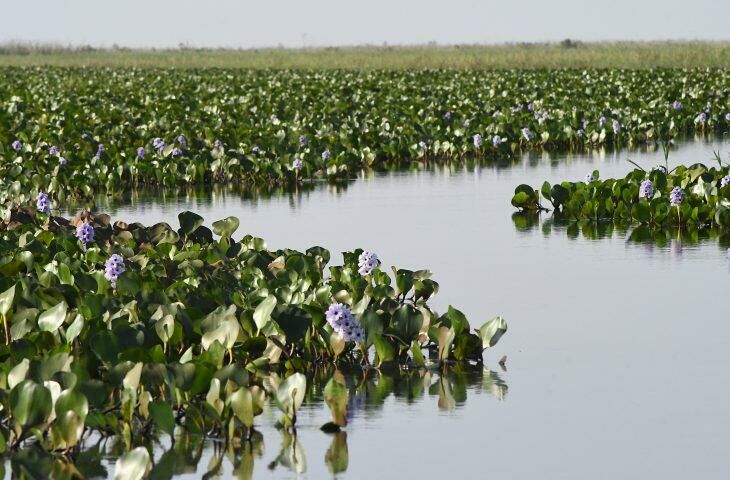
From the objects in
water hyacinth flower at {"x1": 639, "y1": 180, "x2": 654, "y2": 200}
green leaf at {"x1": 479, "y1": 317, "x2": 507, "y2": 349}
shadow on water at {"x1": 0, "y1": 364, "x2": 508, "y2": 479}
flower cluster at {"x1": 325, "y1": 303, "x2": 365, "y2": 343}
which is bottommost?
shadow on water at {"x1": 0, "y1": 364, "x2": 508, "y2": 479}

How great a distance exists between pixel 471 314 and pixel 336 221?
5.14m

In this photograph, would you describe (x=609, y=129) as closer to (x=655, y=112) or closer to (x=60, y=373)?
(x=655, y=112)

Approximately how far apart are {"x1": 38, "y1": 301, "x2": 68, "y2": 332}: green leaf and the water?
1.28 metres

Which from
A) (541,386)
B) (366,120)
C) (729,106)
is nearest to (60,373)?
(541,386)

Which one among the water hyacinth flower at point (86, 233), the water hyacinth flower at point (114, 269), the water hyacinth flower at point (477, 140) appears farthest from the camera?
the water hyacinth flower at point (477, 140)

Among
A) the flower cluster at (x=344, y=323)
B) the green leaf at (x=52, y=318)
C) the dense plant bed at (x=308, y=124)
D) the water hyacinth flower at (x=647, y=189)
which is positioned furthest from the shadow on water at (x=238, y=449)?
the dense plant bed at (x=308, y=124)

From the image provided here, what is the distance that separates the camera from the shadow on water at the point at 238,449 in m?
5.77

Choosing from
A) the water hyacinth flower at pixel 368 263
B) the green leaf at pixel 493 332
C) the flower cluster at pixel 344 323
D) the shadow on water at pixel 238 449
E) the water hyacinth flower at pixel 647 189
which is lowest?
the shadow on water at pixel 238 449

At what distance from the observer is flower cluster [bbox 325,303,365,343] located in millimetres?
7430

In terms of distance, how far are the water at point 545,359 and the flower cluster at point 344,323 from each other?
400 mm

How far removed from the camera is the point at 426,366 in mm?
7668

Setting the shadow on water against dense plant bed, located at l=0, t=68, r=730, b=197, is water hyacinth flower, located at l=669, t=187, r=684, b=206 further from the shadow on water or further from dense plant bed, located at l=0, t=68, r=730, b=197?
dense plant bed, located at l=0, t=68, r=730, b=197

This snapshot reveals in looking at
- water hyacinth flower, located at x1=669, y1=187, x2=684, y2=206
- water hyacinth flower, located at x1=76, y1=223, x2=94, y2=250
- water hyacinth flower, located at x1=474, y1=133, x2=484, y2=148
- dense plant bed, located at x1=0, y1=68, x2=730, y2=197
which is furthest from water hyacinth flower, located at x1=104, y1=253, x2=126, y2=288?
water hyacinth flower, located at x1=474, y1=133, x2=484, y2=148

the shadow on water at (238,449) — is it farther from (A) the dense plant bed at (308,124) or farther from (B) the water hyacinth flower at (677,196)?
(A) the dense plant bed at (308,124)
